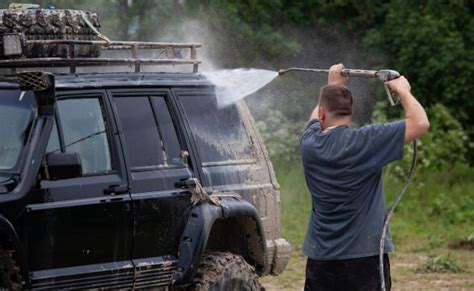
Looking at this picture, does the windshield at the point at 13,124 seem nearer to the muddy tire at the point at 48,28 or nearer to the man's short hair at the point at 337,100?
the muddy tire at the point at 48,28

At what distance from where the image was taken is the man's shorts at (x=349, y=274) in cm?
667

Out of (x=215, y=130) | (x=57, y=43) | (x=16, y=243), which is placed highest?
(x=57, y=43)

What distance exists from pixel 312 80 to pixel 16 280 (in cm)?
1387

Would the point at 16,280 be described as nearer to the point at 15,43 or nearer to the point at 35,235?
the point at 35,235

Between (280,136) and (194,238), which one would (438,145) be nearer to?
(280,136)

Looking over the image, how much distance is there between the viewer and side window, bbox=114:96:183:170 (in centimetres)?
764

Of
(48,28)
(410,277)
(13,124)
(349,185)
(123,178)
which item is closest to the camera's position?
(349,185)

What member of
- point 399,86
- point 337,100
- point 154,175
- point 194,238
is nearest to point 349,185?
point 337,100

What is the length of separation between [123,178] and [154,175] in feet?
0.90

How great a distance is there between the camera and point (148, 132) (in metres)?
7.79

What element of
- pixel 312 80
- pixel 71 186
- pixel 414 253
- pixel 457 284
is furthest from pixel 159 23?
pixel 71 186

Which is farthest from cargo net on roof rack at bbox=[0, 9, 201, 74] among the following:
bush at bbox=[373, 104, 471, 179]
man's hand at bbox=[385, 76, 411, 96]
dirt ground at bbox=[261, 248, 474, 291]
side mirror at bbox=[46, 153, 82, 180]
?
bush at bbox=[373, 104, 471, 179]

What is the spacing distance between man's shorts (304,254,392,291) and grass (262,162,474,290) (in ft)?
15.4

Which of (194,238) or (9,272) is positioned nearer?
(9,272)
